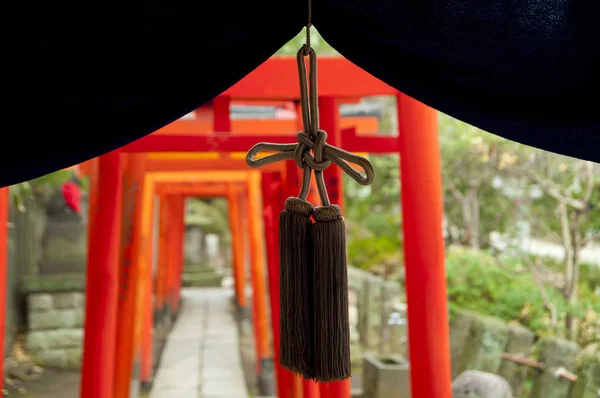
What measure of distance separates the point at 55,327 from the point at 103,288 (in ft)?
23.5

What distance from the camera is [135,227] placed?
491 centimetres

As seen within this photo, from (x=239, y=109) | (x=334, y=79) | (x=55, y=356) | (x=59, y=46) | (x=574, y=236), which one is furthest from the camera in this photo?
(x=55, y=356)

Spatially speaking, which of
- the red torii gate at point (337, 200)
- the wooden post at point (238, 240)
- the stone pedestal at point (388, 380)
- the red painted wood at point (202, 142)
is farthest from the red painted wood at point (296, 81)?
the wooden post at point (238, 240)

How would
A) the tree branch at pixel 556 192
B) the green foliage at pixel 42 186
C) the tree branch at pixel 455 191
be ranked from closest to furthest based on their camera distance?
1. the tree branch at pixel 556 192
2. the green foliage at pixel 42 186
3. the tree branch at pixel 455 191

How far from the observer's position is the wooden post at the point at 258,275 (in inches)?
345

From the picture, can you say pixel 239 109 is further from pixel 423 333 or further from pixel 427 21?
pixel 427 21

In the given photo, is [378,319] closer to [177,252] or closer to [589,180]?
[589,180]

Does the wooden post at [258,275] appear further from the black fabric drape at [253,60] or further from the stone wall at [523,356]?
the black fabric drape at [253,60]

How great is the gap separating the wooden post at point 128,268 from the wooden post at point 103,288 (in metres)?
0.43

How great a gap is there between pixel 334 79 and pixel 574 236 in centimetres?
531

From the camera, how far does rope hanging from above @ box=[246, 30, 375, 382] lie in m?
1.44

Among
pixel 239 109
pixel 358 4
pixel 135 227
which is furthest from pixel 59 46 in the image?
pixel 239 109

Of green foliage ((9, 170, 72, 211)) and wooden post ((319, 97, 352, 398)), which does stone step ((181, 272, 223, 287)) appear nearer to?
green foliage ((9, 170, 72, 211))

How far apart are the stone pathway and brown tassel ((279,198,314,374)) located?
22.8 ft
